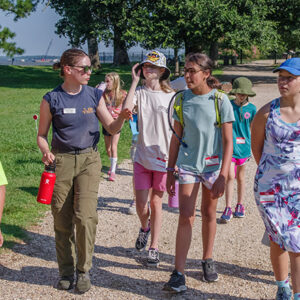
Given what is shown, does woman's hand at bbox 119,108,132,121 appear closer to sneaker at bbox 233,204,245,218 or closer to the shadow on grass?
the shadow on grass

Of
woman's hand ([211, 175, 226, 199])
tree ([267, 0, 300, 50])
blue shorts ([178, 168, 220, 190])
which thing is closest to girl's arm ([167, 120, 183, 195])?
blue shorts ([178, 168, 220, 190])

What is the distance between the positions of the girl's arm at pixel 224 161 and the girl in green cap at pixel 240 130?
197 centimetres

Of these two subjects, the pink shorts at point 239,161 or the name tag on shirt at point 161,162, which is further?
the pink shorts at point 239,161

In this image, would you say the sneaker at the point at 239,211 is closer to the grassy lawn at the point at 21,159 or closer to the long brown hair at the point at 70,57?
the grassy lawn at the point at 21,159

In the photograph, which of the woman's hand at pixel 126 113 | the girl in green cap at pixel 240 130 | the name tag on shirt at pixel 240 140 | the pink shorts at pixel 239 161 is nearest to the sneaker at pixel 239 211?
the girl in green cap at pixel 240 130

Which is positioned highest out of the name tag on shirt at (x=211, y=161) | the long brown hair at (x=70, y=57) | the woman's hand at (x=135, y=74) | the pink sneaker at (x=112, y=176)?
the long brown hair at (x=70, y=57)

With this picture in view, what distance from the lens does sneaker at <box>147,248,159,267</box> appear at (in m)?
4.81

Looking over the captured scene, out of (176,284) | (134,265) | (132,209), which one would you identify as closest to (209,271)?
(176,284)

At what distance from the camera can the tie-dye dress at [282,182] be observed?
3.48 meters

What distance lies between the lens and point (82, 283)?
13.9 ft

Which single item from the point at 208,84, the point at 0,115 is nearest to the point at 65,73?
the point at 208,84

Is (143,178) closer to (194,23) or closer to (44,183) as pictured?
(44,183)

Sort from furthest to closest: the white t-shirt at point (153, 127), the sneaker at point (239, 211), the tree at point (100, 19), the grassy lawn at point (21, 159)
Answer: the tree at point (100, 19) < the sneaker at point (239, 211) < the grassy lawn at point (21, 159) < the white t-shirt at point (153, 127)

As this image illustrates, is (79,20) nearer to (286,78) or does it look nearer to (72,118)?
(72,118)
